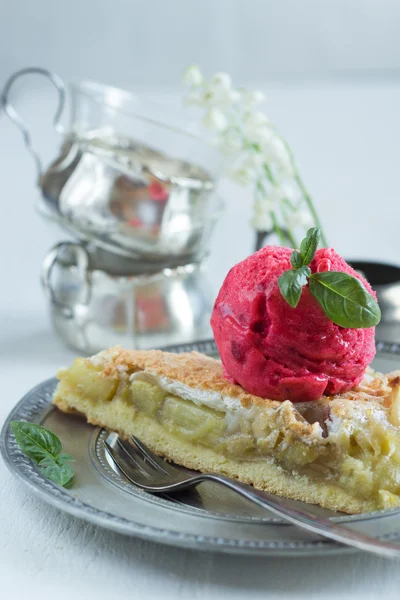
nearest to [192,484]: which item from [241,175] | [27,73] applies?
[241,175]

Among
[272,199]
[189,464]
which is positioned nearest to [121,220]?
[272,199]

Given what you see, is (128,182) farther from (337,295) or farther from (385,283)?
(337,295)

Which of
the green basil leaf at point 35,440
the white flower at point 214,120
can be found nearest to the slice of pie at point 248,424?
the green basil leaf at point 35,440

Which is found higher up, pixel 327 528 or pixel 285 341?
pixel 285 341

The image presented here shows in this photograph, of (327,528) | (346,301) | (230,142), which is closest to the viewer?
(327,528)

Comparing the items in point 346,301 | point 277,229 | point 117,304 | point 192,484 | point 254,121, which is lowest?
point 117,304

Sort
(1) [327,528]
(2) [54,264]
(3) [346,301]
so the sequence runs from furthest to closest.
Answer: (2) [54,264] → (3) [346,301] → (1) [327,528]

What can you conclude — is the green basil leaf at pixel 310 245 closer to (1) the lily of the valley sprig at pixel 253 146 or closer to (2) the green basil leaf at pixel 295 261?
(2) the green basil leaf at pixel 295 261
